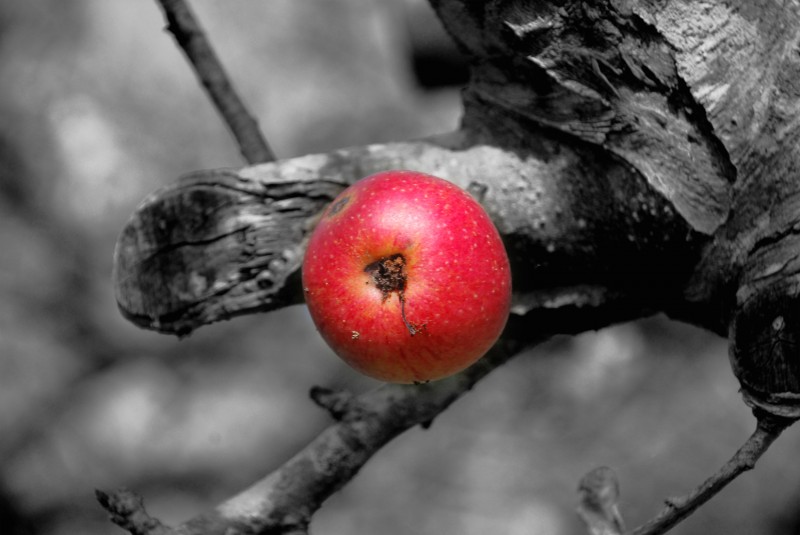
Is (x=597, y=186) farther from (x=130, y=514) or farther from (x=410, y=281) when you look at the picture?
(x=130, y=514)

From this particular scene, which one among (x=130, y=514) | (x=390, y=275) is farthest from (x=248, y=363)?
(x=390, y=275)

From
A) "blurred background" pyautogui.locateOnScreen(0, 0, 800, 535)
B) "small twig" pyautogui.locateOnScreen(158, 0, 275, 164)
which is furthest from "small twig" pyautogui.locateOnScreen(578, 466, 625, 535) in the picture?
"blurred background" pyautogui.locateOnScreen(0, 0, 800, 535)

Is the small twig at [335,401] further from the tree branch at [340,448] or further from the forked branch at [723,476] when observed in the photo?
the forked branch at [723,476]

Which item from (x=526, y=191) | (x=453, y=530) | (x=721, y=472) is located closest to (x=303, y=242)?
(x=526, y=191)

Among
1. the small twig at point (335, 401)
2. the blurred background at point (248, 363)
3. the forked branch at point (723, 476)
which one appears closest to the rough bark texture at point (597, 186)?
the forked branch at point (723, 476)

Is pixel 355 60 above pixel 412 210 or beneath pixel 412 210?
beneath

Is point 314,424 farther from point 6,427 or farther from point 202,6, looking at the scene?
point 202,6
